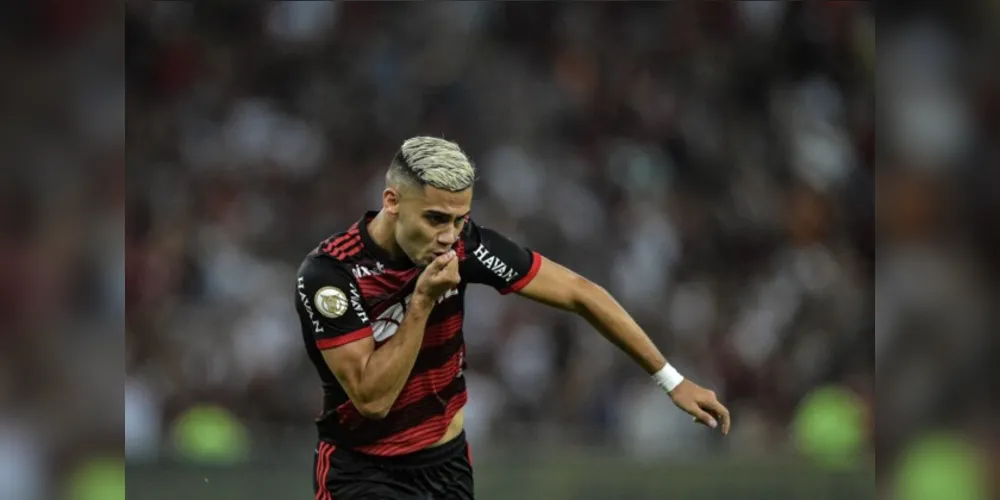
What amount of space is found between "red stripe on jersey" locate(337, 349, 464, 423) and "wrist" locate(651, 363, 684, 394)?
0.98 m

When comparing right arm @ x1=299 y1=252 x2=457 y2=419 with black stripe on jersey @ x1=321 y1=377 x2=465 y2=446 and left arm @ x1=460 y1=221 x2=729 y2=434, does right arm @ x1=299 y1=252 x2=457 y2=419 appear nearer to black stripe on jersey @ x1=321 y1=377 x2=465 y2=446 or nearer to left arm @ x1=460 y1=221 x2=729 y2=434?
black stripe on jersey @ x1=321 y1=377 x2=465 y2=446

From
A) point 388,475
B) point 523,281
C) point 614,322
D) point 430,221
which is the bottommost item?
point 388,475

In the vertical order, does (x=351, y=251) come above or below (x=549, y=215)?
below

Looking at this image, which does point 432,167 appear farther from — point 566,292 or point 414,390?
point 414,390

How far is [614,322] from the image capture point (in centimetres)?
519

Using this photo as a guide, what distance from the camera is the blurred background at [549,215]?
9.85 metres

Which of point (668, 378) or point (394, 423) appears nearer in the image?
point (394, 423)

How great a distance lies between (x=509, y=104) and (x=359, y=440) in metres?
7.96

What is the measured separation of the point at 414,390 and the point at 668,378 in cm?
117

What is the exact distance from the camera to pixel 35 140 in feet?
9.05

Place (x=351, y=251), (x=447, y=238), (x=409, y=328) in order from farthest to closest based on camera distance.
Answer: (x=351, y=251), (x=447, y=238), (x=409, y=328)

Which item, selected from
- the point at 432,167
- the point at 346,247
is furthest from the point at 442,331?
the point at 432,167

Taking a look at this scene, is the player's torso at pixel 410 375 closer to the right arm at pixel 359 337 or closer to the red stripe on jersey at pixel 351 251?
the red stripe on jersey at pixel 351 251

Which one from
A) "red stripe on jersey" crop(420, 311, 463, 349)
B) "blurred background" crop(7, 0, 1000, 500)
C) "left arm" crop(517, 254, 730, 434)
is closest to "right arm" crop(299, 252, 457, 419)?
"red stripe on jersey" crop(420, 311, 463, 349)
